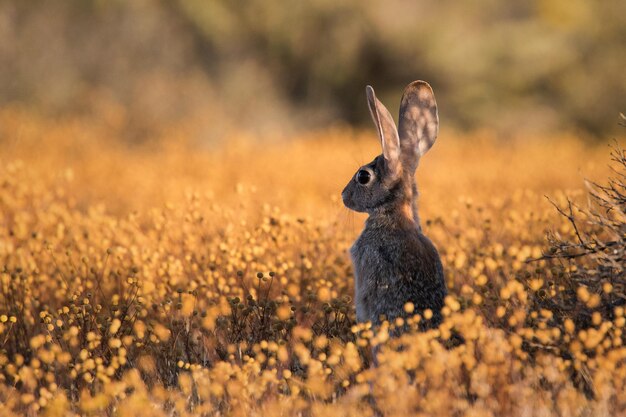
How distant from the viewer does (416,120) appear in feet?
18.1

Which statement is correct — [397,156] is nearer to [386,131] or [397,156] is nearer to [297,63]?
[386,131]

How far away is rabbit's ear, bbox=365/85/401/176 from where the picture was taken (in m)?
5.12

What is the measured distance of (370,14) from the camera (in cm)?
1756

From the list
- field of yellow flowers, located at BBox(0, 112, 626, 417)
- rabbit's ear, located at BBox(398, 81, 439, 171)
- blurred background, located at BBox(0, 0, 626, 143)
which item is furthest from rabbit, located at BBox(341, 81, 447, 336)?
blurred background, located at BBox(0, 0, 626, 143)

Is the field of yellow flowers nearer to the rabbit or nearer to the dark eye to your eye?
the rabbit

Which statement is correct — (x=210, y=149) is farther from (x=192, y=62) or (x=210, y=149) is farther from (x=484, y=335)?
(x=484, y=335)

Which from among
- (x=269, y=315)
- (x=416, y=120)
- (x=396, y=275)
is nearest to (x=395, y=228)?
(x=396, y=275)

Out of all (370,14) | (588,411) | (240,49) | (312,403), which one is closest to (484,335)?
(588,411)

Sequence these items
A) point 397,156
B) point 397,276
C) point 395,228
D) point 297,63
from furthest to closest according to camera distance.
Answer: point 297,63, point 397,156, point 395,228, point 397,276

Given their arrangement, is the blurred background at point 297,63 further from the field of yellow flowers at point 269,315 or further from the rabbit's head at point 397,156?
the rabbit's head at point 397,156

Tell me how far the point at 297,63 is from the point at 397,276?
1267 cm

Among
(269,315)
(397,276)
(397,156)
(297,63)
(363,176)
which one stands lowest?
(269,315)

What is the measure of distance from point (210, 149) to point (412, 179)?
877 cm

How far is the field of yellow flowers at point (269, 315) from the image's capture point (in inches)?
162
